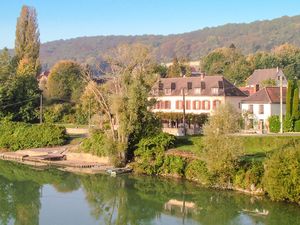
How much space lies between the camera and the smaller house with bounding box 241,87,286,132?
162ft

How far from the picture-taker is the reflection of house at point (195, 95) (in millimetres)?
55594

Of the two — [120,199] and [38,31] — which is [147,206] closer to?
[120,199]

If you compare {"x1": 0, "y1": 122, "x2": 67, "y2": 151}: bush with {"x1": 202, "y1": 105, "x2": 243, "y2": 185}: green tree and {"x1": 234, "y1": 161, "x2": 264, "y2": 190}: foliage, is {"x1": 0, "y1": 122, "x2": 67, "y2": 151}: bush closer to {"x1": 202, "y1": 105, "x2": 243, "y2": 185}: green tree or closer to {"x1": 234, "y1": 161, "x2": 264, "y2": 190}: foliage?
{"x1": 202, "y1": 105, "x2": 243, "y2": 185}: green tree

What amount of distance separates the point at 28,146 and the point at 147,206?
2419cm

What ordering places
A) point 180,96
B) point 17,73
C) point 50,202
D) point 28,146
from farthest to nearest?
point 17,73 → point 180,96 → point 28,146 → point 50,202

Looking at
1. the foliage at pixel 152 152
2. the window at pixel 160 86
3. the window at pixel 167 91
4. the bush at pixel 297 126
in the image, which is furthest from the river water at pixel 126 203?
the window at pixel 160 86

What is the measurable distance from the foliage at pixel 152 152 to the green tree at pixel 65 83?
3101cm

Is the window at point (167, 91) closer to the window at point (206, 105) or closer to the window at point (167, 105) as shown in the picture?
the window at point (167, 105)

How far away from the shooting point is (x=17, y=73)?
222 feet

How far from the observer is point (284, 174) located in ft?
91.0

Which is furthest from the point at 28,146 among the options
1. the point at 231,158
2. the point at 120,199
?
the point at 231,158

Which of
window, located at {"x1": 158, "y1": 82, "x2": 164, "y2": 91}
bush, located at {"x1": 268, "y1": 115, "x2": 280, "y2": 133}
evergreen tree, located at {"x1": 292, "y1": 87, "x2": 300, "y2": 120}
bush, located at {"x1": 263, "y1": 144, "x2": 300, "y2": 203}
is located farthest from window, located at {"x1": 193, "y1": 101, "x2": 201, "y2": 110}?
bush, located at {"x1": 263, "y1": 144, "x2": 300, "y2": 203}

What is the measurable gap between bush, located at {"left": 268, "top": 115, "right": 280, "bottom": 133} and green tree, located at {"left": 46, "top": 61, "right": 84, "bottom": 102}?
30085 millimetres

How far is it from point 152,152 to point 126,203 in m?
9.17
